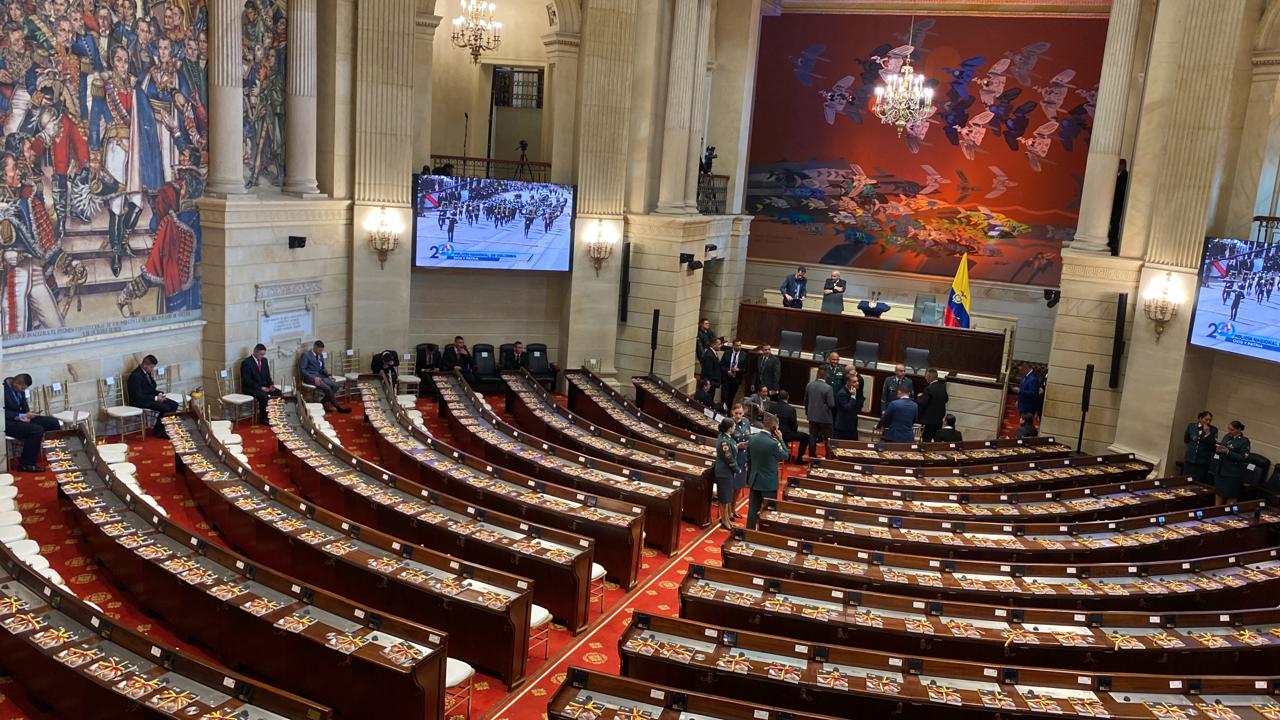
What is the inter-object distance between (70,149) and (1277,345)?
1567cm

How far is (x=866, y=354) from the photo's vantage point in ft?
60.0

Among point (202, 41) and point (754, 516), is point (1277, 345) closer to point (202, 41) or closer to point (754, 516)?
point (754, 516)

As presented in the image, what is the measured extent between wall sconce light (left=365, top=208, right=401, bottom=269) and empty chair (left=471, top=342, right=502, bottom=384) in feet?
7.72

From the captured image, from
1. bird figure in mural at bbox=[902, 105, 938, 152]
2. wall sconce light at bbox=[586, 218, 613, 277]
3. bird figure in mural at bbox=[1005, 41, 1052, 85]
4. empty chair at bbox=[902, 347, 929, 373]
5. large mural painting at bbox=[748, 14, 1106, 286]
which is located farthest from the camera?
bird figure in mural at bbox=[902, 105, 938, 152]

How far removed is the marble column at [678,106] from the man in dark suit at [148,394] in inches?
362

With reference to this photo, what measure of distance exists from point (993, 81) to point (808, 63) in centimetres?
431

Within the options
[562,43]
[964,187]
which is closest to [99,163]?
[562,43]

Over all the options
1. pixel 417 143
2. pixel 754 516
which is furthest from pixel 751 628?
pixel 417 143

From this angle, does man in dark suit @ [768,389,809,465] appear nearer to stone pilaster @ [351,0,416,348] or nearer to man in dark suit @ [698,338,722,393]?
man in dark suit @ [698,338,722,393]

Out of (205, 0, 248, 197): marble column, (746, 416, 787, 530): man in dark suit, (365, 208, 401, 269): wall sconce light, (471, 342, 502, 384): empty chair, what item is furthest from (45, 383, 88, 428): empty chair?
(746, 416, 787, 530): man in dark suit

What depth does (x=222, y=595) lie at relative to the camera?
292 inches

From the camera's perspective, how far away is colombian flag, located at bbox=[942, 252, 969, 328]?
18.7m

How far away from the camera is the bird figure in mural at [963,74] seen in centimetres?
2300

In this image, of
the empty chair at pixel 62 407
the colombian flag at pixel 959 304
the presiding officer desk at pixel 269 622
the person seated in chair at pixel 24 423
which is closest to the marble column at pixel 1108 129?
the colombian flag at pixel 959 304
